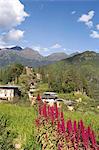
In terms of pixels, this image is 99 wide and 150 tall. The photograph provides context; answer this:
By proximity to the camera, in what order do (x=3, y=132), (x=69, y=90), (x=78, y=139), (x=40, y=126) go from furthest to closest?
(x=69, y=90) → (x=3, y=132) → (x=40, y=126) → (x=78, y=139)

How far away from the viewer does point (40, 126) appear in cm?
1025

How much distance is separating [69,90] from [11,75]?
2056 centimetres

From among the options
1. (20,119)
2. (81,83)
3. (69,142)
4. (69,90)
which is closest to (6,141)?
(69,142)

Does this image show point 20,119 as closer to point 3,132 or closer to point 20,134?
point 20,134

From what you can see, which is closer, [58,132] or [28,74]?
[58,132]

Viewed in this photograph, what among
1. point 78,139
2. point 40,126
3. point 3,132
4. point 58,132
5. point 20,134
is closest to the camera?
point 78,139

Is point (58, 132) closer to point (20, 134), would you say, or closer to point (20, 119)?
point (20, 134)

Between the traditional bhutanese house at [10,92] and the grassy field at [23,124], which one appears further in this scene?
the traditional bhutanese house at [10,92]

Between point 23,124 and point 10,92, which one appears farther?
point 10,92

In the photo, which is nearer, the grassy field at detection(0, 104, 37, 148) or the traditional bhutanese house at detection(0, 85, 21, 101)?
the grassy field at detection(0, 104, 37, 148)

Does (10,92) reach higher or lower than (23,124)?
higher

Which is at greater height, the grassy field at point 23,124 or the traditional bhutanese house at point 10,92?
the traditional bhutanese house at point 10,92

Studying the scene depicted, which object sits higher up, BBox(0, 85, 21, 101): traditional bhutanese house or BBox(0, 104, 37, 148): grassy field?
BBox(0, 85, 21, 101): traditional bhutanese house

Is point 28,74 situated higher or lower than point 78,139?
higher
